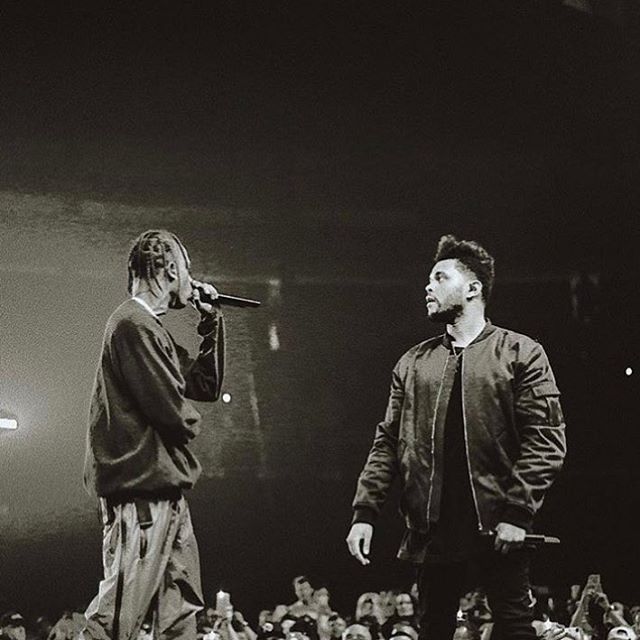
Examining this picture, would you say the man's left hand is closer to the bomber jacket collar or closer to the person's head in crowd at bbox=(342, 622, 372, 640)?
the bomber jacket collar

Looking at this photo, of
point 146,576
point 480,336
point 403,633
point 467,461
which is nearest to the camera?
point 146,576

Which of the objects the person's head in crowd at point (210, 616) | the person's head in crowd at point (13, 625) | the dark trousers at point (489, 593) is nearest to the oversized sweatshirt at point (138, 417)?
the dark trousers at point (489, 593)

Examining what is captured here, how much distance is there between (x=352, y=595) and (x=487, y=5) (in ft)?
9.83

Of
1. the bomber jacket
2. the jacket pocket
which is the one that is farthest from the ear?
the jacket pocket

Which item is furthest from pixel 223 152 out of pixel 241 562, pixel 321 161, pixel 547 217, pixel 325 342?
pixel 241 562

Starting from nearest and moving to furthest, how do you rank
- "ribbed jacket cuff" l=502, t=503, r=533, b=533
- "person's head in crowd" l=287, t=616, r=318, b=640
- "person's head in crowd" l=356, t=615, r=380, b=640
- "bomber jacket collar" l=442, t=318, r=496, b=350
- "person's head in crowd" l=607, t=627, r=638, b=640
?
"ribbed jacket cuff" l=502, t=503, r=533, b=533 < "bomber jacket collar" l=442, t=318, r=496, b=350 < "person's head in crowd" l=607, t=627, r=638, b=640 < "person's head in crowd" l=356, t=615, r=380, b=640 < "person's head in crowd" l=287, t=616, r=318, b=640

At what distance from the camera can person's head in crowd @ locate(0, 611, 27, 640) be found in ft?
14.7

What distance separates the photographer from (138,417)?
2.41 m

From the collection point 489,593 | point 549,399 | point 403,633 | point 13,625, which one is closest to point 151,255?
point 549,399

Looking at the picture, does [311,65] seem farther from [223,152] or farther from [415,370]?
[415,370]

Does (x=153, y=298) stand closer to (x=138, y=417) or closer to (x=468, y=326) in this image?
(x=138, y=417)

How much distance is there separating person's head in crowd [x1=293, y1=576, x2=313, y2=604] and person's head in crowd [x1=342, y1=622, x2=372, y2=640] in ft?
1.58

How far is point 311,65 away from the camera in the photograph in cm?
464

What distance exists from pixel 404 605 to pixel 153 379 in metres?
3.20
